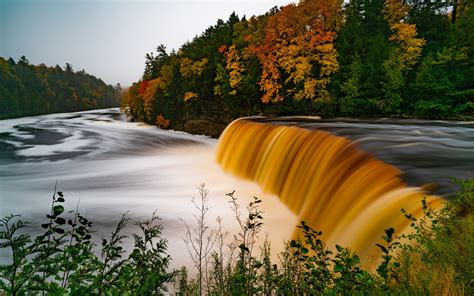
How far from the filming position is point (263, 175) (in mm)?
12766

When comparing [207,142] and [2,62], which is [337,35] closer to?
[207,142]

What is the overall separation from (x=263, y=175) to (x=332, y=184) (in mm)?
5296

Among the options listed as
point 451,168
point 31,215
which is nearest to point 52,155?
point 31,215

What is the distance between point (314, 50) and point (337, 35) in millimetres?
2814

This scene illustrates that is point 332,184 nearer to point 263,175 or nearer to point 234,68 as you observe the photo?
point 263,175

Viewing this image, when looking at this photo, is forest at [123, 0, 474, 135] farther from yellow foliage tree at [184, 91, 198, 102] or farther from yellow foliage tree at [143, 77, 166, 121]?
yellow foliage tree at [143, 77, 166, 121]

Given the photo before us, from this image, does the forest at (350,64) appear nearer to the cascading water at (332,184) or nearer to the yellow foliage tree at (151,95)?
the cascading water at (332,184)

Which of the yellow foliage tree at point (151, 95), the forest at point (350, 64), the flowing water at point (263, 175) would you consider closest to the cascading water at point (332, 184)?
the flowing water at point (263, 175)

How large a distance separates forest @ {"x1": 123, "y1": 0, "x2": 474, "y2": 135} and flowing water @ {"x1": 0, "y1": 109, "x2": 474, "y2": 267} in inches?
366

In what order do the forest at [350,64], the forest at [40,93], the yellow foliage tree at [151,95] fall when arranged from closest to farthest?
the forest at [350,64]
the yellow foliage tree at [151,95]
the forest at [40,93]

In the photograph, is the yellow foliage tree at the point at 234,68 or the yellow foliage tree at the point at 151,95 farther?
the yellow foliage tree at the point at 151,95

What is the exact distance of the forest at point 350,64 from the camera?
2236 centimetres

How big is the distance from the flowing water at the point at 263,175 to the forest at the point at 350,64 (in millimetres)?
9286

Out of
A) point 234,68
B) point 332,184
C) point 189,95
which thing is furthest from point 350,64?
point 332,184
